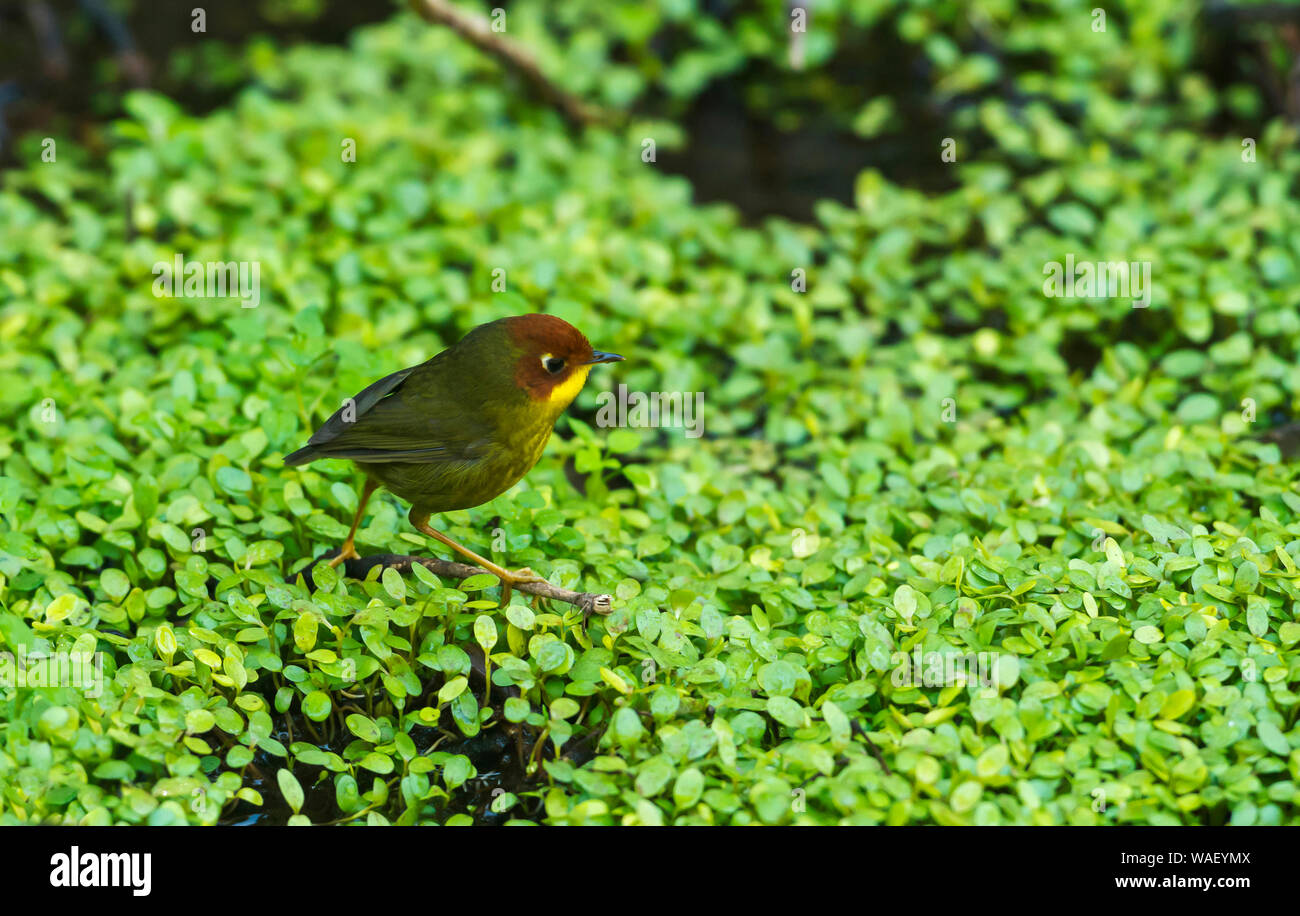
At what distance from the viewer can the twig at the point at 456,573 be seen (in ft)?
12.7

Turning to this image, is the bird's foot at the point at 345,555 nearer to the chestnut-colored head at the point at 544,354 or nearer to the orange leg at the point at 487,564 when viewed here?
the orange leg at the point at 487,564

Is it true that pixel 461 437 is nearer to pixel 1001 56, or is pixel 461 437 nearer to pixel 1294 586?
pixel 1294 586

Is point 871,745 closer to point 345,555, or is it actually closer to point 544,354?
point 544,354

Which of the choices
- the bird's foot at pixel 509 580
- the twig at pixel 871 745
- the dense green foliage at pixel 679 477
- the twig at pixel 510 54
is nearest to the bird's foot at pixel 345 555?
the dense green foliage at pixel 679 477

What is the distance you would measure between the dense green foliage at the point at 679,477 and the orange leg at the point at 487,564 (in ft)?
0.23

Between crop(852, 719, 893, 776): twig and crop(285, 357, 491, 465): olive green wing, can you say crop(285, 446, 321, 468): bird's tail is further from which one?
crop(852, 719, 893, 776): twig

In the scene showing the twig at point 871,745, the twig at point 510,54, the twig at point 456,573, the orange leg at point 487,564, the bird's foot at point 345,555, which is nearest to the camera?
the twig at point 871,745

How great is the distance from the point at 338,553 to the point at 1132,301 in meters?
3.67

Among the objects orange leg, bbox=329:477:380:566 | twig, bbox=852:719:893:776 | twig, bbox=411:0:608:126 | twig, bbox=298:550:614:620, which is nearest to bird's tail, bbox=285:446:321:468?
orange leg, bbox=329:477:380:566

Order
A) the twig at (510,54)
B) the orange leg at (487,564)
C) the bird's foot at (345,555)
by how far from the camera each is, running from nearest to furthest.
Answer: the orange leg at (487,564) → the bird's foot at (345,555) → the twig at (510,54)

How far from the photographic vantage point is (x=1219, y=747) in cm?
343

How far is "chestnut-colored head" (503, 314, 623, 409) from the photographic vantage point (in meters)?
4.02

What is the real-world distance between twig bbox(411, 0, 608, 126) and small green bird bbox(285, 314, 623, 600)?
3692 mm

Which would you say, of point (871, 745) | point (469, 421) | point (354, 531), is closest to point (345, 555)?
point (354, 531)
